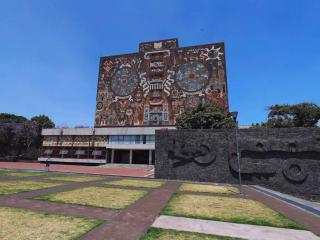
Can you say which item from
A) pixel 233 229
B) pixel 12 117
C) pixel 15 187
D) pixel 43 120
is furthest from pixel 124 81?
pixel 233 229

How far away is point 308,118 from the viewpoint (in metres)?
36.6

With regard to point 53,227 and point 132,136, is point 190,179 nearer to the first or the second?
point 53,227

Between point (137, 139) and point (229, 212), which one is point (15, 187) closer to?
point (229, 212)

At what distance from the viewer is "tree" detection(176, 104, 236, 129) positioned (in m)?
33.4

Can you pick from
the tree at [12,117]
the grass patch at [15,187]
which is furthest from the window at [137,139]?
the tree at [12,117]

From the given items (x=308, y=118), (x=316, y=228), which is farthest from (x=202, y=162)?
(x=308, y=118)

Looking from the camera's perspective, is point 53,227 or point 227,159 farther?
point 227,159

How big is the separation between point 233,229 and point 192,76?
46381 mm

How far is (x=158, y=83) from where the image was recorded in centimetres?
5325

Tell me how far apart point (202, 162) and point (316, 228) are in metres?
14.7

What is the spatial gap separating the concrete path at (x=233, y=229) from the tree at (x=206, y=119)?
26506 millimetres

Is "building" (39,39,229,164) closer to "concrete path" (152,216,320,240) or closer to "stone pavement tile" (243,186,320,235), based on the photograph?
"stone pavement tile" (243,186,320,235)

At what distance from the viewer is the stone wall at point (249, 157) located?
19.0 metres

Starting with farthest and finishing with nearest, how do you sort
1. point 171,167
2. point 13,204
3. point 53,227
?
1. point 171,167
2. point 13,204
3. point 53,227
